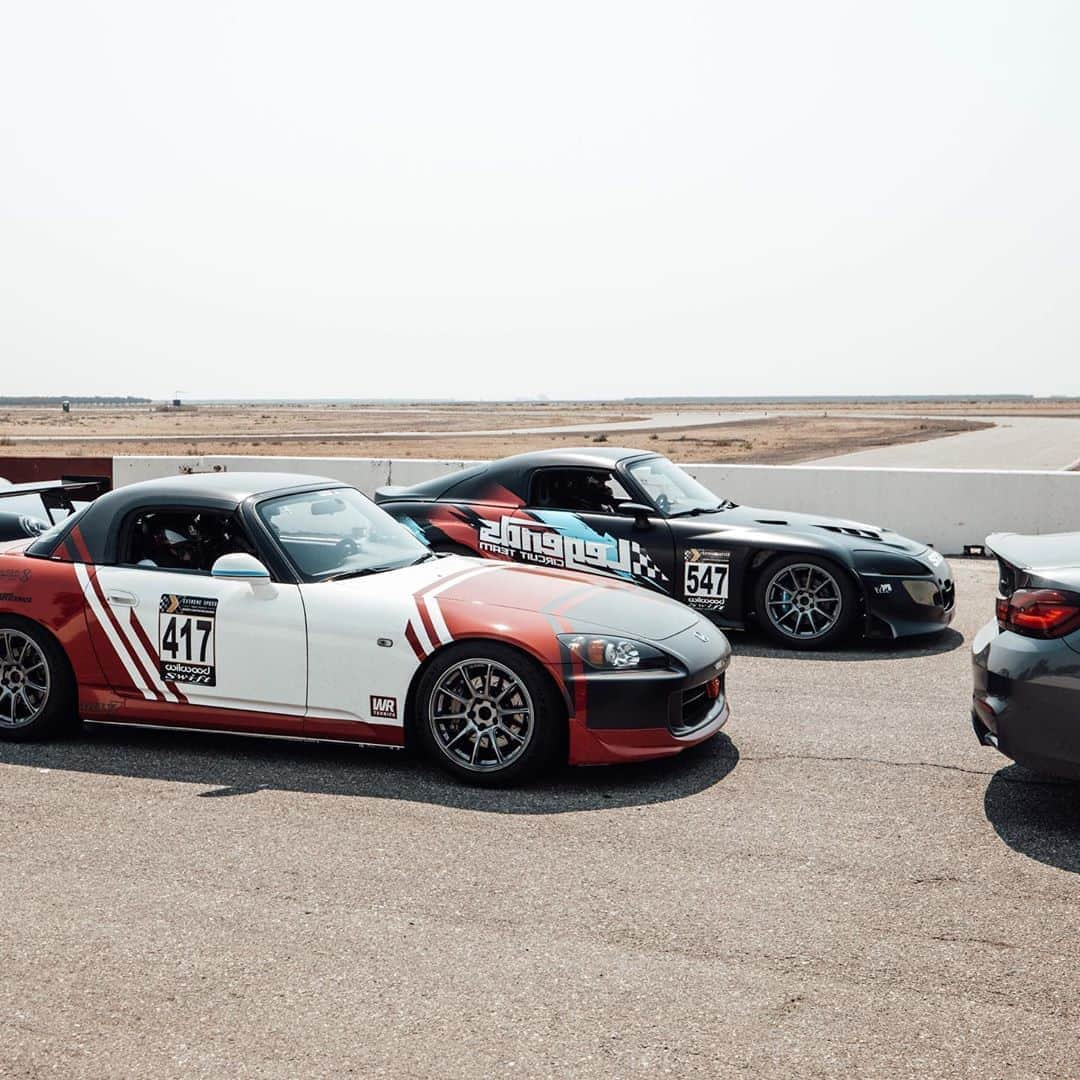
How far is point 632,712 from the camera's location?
5.55 metres

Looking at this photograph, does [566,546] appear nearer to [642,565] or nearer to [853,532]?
[642,565]

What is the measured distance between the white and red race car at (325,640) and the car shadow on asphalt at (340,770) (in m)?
0.14

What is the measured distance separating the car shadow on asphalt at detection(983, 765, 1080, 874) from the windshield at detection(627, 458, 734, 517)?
13.0ft

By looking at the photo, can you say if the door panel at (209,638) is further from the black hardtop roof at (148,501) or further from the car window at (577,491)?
the car window at (577,491)

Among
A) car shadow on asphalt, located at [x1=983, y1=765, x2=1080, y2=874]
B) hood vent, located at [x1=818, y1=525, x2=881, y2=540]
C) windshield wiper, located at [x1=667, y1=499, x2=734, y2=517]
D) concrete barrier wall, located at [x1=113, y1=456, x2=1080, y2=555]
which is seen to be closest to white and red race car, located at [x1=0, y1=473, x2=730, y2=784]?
car shadow on asphalt, located at [x1=983, y1=765, x2=1080, y2=874]

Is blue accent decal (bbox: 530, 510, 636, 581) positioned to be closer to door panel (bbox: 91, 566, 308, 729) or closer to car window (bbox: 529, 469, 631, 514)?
car window (bbox: 529, 469, 631, 514)

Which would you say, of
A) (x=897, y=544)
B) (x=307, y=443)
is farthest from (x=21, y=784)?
(x=307, y=443)

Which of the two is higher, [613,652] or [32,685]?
[613,652]

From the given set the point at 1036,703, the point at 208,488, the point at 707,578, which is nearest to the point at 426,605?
the point at 208,488

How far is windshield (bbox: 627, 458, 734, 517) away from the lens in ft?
30.8

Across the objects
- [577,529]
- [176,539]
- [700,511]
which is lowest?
[577,529]

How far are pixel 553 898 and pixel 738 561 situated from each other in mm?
4978

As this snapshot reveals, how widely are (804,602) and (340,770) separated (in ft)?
13.6

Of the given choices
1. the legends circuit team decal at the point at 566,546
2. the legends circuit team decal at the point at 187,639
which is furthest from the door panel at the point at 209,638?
the legends circuit team decal at the point at 566,546
